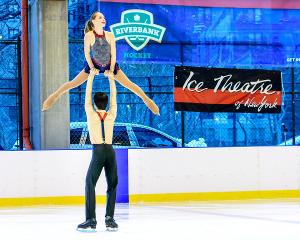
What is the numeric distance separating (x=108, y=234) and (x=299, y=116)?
60.1ft

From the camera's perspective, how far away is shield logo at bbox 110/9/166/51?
12.6 meters

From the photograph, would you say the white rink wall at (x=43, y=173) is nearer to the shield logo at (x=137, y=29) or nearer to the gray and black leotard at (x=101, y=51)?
the shield logo at (x=137, y=29)

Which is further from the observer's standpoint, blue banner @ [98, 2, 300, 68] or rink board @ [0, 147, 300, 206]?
blue banner @ [98, 2, 300, 68]

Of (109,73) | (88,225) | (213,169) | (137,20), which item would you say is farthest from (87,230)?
(137,20)

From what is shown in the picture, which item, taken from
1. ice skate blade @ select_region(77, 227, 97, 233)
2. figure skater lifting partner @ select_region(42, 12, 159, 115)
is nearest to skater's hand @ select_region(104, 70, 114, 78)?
figure skater lifting partner @ select_region(42, 12, 159, 115)

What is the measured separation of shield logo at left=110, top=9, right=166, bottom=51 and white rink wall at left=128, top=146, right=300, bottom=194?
2.66m

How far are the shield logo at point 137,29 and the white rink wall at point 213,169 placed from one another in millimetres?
2662

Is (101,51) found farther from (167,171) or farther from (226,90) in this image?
(226,90)

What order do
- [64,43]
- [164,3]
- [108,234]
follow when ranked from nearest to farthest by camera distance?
[108,234] → [64,43] → [164,3]

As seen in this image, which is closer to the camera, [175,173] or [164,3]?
[175,173]

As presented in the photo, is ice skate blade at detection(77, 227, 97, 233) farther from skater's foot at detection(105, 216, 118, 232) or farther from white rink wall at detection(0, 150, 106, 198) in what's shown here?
white rink wall at detection(0, 150, 106, 198)

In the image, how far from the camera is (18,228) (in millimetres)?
7359

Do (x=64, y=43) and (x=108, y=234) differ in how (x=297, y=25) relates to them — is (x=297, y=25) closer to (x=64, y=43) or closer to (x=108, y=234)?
(x=64, y=43)

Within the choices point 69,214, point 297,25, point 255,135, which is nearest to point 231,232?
point 69,214
